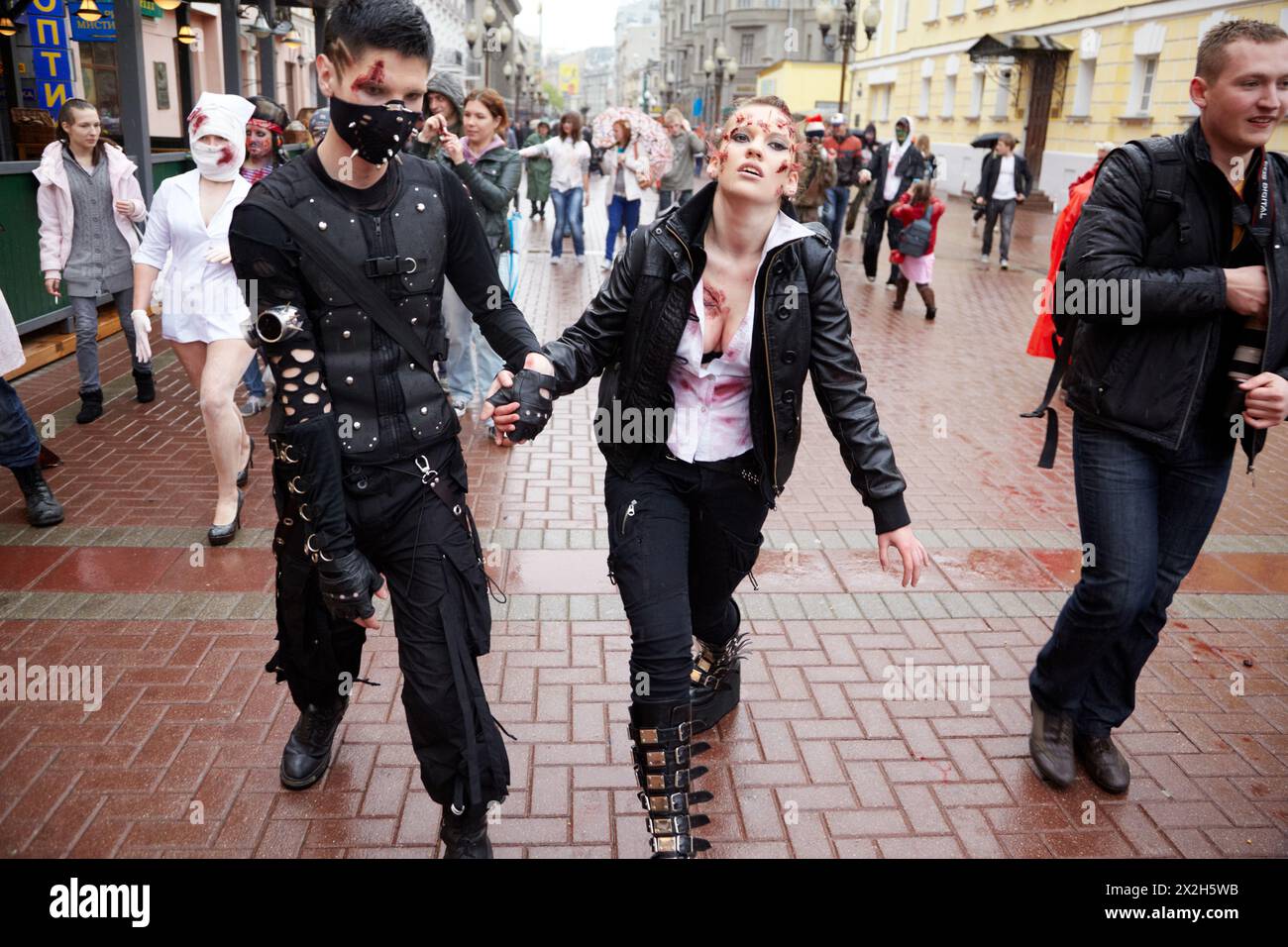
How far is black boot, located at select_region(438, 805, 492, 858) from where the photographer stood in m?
2.89

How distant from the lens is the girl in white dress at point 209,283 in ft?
16.9

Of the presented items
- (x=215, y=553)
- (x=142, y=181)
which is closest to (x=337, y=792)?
(x=215, y=553)

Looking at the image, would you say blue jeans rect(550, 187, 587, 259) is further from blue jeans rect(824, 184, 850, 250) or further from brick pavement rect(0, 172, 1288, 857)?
brick pavement rect(0, 172, 1288, 857)

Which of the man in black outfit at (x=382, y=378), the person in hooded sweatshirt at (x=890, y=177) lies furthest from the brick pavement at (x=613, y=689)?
the person in hooded sweatshirt at (x=890, y=177)

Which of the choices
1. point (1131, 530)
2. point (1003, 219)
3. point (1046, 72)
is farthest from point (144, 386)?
point (1046, 72)

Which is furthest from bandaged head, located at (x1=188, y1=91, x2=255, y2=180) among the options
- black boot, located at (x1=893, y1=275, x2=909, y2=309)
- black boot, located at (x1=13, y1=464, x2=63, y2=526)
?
Answer: black boot, located at (x1=893, y1=275, x2=909, y2=309)

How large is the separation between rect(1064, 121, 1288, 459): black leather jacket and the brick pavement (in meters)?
1.29

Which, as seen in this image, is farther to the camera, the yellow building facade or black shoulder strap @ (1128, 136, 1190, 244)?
the yellow building facade

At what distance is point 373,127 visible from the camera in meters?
2.49

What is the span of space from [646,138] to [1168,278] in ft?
38.9

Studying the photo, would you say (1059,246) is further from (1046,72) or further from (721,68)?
(721,68)

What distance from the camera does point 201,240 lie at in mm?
5227

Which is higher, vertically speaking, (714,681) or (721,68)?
(721,68)
